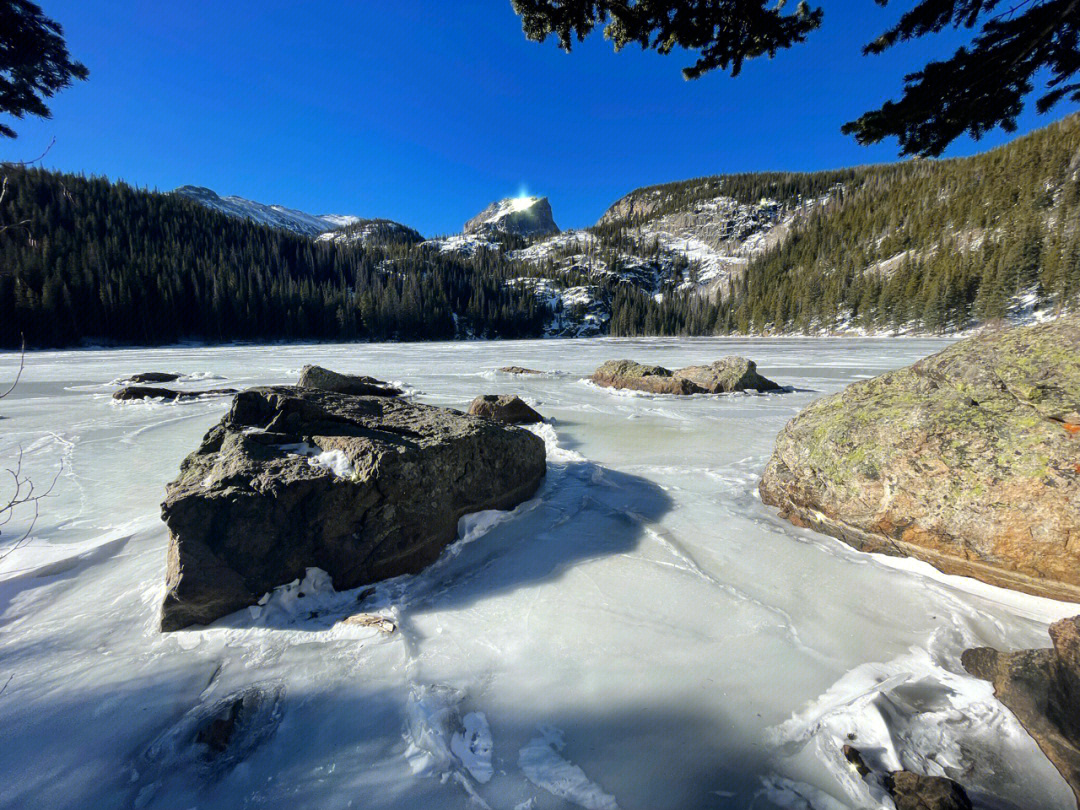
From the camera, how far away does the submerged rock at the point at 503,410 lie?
7.52 meters

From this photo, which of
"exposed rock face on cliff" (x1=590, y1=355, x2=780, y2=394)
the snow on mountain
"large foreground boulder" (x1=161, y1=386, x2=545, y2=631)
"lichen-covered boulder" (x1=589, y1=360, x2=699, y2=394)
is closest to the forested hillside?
the snow on mountain

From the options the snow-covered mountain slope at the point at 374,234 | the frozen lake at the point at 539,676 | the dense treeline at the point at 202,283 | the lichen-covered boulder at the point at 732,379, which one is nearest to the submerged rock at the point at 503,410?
the frozen lake at the point at 539,676

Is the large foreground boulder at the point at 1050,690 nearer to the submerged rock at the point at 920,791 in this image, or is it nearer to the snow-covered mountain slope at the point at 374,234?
the submerged rock at the point at 920,791

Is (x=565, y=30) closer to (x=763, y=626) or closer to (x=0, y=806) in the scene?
(x=763, y=626)

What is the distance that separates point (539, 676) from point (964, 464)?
3725 millimetres

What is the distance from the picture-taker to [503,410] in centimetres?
759

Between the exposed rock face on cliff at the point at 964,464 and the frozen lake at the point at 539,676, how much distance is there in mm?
247

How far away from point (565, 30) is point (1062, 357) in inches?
244

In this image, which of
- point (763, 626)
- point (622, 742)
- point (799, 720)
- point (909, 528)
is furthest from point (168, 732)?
point (909, 528)

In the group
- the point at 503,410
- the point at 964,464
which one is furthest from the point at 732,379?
the point at 964,464

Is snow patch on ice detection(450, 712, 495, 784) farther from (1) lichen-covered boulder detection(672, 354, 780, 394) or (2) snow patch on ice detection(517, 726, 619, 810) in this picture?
(1) lichen-covered boulder detection(672, 354, 780, 394)

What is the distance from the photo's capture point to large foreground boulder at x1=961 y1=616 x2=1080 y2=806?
102 cm

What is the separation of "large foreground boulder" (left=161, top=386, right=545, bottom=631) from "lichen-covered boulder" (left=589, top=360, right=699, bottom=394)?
945 cm

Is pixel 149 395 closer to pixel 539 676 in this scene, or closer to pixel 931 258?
pixel 539 676
